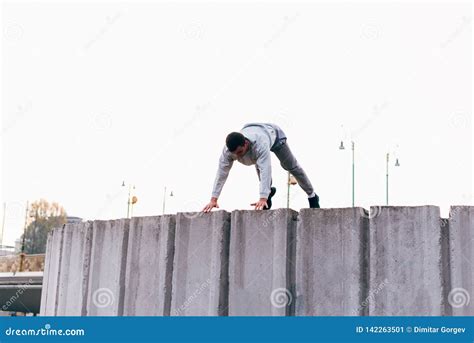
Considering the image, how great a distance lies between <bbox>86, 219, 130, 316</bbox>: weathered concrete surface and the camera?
8.16 m

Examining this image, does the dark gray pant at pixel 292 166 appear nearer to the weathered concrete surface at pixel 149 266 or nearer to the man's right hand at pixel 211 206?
the man's right hand at pixel 211 206

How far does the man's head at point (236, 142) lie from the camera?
26.0 ft

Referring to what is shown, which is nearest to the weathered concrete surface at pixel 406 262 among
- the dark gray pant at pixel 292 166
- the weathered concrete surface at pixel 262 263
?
the weathered concrete surface at pixel 262 263

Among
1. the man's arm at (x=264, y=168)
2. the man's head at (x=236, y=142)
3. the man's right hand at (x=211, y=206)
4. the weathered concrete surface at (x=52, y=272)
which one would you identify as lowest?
the weathered concrete surface at (x=52, y=272)

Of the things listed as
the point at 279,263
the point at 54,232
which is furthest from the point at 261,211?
the point at 54,232

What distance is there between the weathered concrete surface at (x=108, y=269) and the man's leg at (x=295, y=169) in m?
2.31

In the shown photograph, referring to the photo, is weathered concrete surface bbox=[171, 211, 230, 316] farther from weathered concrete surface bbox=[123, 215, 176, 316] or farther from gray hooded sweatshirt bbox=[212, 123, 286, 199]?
gray hooded sweatshirt bbox=[212, 123, 286, 199]

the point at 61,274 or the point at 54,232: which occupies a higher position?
the point at 54,232

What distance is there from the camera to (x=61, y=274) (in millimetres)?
9086

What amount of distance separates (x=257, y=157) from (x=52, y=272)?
3.57m

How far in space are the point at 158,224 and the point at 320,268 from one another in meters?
2.14
